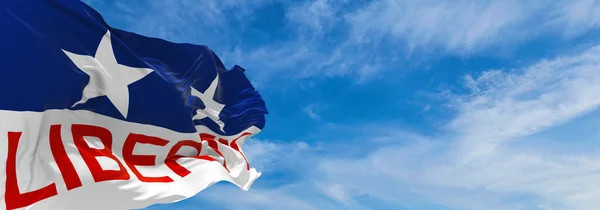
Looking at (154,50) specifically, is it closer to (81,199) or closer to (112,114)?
(112,114)

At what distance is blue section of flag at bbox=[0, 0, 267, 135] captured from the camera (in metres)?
8.77

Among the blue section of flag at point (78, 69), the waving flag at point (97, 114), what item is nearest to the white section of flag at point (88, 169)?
the waving flag at point (97, 114)

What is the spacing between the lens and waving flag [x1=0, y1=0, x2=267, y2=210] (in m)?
8.73

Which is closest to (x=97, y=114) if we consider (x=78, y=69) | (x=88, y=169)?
(x=78, y=69)

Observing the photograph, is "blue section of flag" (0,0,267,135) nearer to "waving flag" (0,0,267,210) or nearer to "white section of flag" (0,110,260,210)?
"waving flag" (0,0,267,210)

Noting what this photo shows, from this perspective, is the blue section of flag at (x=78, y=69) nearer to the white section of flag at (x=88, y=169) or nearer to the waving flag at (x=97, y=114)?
the waving flag at (x=97, y=114)

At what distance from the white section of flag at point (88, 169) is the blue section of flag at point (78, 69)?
0.20 metres

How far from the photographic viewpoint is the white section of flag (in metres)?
8.71

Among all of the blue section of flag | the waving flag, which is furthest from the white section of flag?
the blue section of flag

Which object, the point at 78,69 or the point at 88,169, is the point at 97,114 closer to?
the point at 78,69

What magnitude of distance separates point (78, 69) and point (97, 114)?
112 cm

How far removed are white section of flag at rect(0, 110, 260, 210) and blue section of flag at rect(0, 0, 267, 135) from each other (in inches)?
7.8

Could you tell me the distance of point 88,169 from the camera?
9.95 meters

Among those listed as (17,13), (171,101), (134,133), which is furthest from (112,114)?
(17,13)
